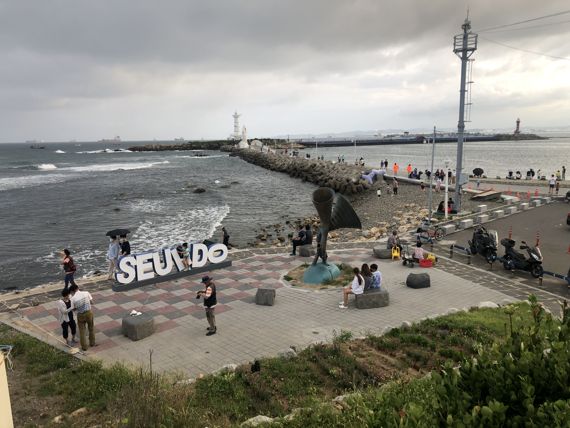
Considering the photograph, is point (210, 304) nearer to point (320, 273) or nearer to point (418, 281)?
point (320, 273)

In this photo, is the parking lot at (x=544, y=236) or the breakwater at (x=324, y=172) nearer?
the parking lot at (x=544, y=236)

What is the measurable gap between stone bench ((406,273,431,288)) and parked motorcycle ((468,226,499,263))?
3.64 meters

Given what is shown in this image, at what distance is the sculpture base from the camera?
44.3 feet

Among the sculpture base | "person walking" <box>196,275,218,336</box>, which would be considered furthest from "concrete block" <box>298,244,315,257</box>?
"person walking" <box>196,275,218,336</box>

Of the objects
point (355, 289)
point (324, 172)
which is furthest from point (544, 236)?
point (324, 172)

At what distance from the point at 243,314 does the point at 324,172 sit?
4117 cm

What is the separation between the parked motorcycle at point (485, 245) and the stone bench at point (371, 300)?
5836 mm

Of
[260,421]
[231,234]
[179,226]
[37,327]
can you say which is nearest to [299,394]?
[260,421]

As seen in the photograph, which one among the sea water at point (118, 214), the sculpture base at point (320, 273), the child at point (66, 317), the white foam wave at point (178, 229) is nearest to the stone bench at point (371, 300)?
the sculpture base at point (320, 273)

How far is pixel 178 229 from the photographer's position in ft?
93.4

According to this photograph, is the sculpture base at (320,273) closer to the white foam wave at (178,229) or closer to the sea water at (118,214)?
the sea water at (118,214)

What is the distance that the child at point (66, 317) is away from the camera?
9383 mm

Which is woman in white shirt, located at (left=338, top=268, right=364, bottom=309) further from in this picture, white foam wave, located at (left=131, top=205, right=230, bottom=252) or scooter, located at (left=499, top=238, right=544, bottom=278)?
white foam wave, located at (left=131, top=205, right=230, bottom=252)

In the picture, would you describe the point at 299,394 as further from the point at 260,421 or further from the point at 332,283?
the point at 332,283
